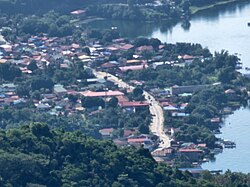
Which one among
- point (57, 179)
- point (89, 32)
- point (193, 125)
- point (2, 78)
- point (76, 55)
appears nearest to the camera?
point (57, 179)

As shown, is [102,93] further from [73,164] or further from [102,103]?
[73,164]

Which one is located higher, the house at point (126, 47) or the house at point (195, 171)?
the house at point (126, 47)

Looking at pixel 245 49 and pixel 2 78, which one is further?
pixel 245 49

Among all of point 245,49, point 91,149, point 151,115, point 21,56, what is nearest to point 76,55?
point 21,56

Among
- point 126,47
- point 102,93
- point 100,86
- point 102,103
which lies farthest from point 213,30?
point 102,103

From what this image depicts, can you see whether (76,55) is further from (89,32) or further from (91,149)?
(91,149)

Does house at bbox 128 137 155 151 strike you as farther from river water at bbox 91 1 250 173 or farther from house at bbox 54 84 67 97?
house at bbox 54 84 67 97

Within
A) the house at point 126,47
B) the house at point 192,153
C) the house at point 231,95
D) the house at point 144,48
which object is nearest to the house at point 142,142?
the house at point 192,153

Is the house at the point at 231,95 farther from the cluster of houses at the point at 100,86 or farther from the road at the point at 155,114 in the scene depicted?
the road at the point at 155,114
